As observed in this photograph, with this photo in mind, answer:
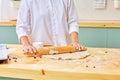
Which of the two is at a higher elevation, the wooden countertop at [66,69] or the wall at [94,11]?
the wall at [94,11]

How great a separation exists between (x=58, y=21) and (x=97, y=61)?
2.17 ft

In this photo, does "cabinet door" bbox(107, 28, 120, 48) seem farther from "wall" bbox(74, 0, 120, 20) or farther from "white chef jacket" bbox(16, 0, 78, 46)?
"white chef jacket" bbox(16, 0, 78, 46)

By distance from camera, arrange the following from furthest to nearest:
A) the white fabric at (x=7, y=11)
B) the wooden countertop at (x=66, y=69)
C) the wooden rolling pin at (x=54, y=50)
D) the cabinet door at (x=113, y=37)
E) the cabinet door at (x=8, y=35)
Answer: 1. the white fabric at (x=7, y=11)
2. the cabinet door at (x=8, y=35)
3. the cabinet door at (x=113, y=37)
4. the wooden rolling pin at (x=54, y=50)
5. the wooden countertop at (x=66, y=69)

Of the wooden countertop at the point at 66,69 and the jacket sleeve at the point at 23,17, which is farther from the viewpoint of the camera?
the jacket sleeve at the point at 23,17

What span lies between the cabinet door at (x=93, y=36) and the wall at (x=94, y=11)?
389mm

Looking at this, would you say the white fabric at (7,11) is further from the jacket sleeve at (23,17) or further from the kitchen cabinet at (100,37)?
the jacket sleeve at (23,17)

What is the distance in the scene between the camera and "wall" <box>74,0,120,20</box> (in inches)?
116

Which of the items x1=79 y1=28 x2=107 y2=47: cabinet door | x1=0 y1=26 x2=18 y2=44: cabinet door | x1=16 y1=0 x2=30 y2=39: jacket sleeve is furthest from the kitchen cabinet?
x1=16 y1=0 x2=30 y2=39: jacket sleeve

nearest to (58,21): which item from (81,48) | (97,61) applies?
(81,48)

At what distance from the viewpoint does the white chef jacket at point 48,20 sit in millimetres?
1734

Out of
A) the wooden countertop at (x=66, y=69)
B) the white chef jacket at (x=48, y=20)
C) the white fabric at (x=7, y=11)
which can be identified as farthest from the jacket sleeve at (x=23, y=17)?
the white fabric at (x=7, y=11)

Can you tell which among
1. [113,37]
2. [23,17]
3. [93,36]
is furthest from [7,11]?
[23,17]

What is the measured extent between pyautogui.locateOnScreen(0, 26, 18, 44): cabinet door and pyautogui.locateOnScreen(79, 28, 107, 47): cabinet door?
0.77 m

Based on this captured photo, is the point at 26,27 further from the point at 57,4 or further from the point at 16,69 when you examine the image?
the point at 16,69
